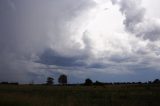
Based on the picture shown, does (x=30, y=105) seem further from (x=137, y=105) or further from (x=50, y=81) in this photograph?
(x=50, y=81)

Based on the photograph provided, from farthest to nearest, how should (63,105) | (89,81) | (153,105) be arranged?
(89,81)
(153,105)
(63,105)

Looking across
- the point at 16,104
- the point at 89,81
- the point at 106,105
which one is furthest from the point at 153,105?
the point at 89,81

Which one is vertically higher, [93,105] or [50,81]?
[50,81]

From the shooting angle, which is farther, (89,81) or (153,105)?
(89,81)

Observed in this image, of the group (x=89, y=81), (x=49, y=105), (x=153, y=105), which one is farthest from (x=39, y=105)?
(x=89, y=81)

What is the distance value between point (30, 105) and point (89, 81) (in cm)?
9674

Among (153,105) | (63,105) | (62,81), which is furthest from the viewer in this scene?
(62,81)

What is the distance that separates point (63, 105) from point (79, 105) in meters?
1.35

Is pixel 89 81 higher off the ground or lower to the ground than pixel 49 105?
higher

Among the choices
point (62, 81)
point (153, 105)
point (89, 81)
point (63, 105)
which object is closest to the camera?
point (63, 105)

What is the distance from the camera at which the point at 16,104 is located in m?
27.4

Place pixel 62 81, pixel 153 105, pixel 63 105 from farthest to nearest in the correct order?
1. pixel 62 81
2. pixel 153 105
3. pixel 63 105

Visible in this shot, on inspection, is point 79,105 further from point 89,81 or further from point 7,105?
point 89,81

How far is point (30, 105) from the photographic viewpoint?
25.7 m
